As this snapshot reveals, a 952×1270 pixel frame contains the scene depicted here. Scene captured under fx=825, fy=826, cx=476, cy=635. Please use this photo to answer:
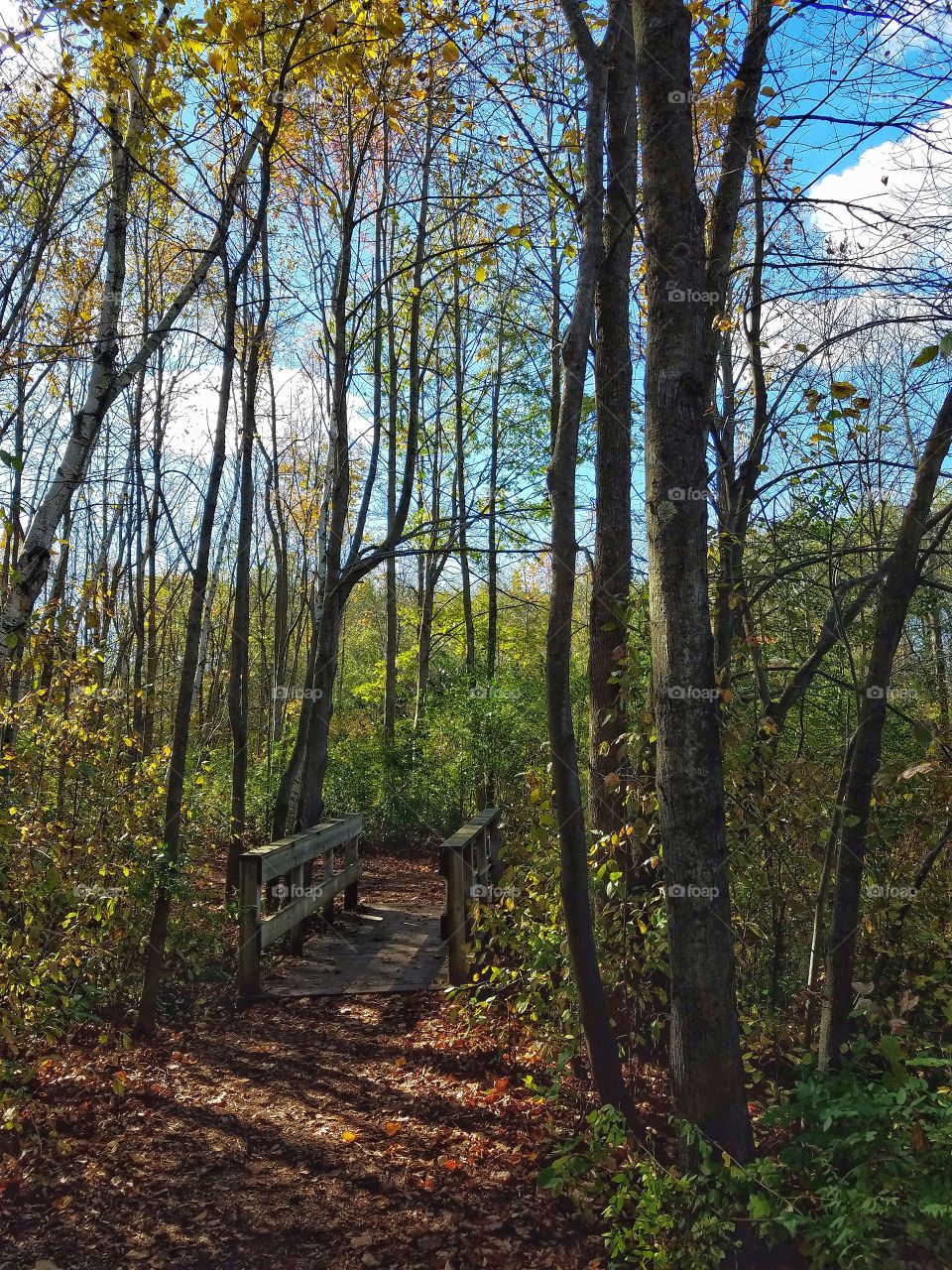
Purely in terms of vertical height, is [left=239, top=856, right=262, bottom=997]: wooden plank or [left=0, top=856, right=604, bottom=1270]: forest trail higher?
[left=239, top=856, right=262, bottom=997]: wooden plank

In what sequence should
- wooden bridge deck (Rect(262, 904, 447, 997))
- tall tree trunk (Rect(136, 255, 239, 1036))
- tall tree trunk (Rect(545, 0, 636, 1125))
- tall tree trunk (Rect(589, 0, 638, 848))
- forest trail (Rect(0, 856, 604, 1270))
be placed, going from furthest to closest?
wooden bridge deck (Rect(262, 904, 447, 997)) → tall tree trunk (Rect(136, 255, 239, 1036)) → tall tree trunk (Rect(589, 0, 638, 848)) → tall tree trunk (Rect(545, 0, 636, 1125)) → forest trail (Rect(0, 856, 604, 1270))

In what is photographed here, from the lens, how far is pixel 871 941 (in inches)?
157

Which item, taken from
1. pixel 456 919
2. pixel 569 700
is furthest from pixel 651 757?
pixel 456 919

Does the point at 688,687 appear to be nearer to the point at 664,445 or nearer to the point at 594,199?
the point at 664,445

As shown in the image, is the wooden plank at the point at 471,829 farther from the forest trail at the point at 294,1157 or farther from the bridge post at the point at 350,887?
the bridge post at the point at 350,887

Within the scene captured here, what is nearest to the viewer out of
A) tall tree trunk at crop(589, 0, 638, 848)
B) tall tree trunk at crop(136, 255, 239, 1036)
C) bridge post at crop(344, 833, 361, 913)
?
tall tree trunk at crop(589, 0, 638, 848)

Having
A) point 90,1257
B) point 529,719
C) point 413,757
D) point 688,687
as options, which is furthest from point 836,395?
point 413,757

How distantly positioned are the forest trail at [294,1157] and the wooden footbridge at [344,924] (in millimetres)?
573

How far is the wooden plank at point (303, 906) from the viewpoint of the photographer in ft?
19.3

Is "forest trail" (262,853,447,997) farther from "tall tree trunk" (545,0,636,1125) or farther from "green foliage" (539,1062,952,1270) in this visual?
"green foliage" (539,1062,952,1270)

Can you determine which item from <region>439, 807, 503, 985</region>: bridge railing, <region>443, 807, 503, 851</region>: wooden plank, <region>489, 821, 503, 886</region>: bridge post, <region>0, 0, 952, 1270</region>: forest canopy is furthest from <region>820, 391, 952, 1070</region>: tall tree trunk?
<region>489, 821, 503, 886</region>: bridge post

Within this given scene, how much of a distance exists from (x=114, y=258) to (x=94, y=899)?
12.5 feet

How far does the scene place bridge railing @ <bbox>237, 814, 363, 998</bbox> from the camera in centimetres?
567

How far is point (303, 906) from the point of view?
6.61 m
